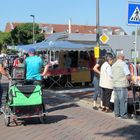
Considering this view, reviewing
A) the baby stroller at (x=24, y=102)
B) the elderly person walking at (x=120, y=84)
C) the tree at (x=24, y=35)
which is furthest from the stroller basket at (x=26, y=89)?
the tree at (x=24, y=35)

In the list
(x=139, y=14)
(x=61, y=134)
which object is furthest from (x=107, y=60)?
(x=61, y=134)

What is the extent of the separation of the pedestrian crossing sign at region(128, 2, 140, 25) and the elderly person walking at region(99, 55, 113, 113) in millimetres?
1697

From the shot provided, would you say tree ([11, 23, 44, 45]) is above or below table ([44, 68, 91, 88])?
above

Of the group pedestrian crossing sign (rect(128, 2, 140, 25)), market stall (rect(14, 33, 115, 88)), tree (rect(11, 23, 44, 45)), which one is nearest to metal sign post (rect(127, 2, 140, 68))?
pedestrian crossing sign (rect(128, 2, 140, 25))

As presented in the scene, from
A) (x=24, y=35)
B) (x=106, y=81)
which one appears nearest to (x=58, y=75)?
(x=106, y=81)

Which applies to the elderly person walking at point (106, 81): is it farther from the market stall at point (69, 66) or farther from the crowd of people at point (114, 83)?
the market stall at point (69, 66)

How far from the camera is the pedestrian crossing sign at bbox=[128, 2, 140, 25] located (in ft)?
36.6

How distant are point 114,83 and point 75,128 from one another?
2161 millimetres

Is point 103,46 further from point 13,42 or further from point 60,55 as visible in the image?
point 13,42

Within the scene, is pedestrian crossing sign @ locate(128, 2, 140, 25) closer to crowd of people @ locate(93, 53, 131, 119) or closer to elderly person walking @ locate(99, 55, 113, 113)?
crowd of people @ locate(93, 53, 131, 119)

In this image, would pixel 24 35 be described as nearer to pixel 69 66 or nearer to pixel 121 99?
pixel 69 66

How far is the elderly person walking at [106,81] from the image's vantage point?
12.4 m

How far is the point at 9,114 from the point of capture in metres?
10.1

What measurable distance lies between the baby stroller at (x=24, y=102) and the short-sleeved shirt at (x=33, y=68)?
2.64 feet
